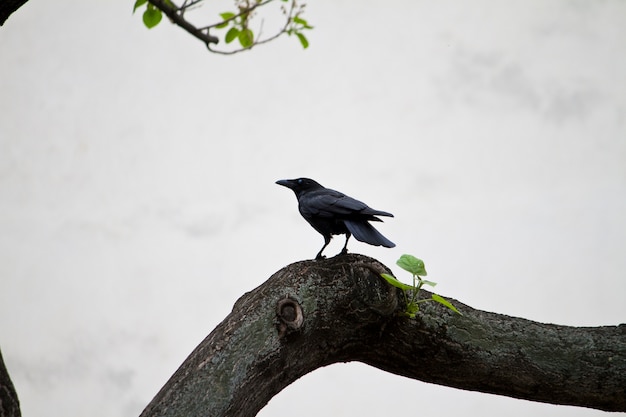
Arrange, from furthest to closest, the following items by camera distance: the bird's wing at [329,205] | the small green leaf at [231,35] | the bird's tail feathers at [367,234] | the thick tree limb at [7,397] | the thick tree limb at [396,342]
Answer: the bird's wing at [329,205], the bird's tail feathers at [367,234], the thick tree limb at [396,342], the small green leaf at [231,35], the thick tree limb at [7,397]

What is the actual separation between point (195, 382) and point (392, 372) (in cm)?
108

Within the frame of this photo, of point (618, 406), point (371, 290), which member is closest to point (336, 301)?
point (371, 290)

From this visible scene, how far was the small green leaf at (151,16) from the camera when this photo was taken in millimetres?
2281

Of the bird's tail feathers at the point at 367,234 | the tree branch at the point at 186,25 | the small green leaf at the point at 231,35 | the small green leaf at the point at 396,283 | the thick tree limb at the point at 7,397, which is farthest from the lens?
the bird's tail feathers at the point at 367,234

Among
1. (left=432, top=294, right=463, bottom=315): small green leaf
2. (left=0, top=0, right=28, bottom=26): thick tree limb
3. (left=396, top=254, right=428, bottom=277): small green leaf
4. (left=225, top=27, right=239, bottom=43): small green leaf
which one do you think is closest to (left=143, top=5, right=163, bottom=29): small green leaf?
(left=225, top=27, right=239, bottom=43): small green leaf

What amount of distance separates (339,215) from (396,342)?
0.62m

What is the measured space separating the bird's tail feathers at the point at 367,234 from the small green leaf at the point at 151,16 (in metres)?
1.22

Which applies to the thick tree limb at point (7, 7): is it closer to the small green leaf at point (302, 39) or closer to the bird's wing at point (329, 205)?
the small green leaf at point (302, 39)

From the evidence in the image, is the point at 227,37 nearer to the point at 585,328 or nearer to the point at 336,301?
the point at 336,301

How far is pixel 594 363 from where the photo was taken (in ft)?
9.83

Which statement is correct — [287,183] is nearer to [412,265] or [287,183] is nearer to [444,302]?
[412,265]

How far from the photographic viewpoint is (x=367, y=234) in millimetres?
3016

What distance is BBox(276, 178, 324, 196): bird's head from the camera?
372 cm

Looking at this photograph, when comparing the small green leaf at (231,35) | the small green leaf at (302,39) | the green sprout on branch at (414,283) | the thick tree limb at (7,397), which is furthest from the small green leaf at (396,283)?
the thick tree limb at (7,397)
